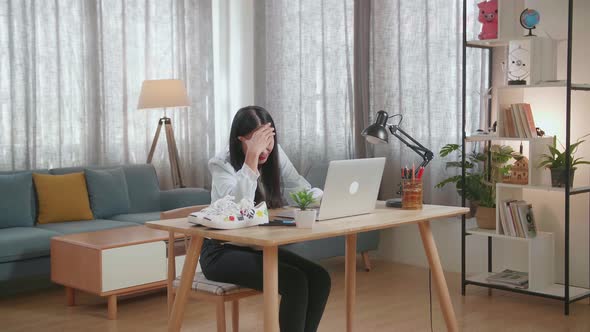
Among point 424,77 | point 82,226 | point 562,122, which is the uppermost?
point 424,77

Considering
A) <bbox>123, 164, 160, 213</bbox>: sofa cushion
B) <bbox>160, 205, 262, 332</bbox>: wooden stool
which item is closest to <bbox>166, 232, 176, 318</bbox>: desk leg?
<bbox>160, 205, 262, 332</bbox>: wooden stool

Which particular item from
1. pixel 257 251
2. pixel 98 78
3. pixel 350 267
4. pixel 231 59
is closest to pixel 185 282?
pixel 257 251

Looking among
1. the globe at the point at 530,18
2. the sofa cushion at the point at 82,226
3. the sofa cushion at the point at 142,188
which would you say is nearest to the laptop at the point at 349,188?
the globe at the point at 530,18

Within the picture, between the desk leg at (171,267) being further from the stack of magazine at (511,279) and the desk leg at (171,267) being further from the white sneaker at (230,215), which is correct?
the stack of magazine at (511,279)

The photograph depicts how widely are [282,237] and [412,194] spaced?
0.90 m

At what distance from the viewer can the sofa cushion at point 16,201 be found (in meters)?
4.86

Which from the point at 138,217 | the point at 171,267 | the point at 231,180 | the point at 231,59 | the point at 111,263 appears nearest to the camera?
the point at 171,267

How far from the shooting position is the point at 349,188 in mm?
2869

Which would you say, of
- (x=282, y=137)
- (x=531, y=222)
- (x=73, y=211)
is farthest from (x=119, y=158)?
(x=531, y=222)

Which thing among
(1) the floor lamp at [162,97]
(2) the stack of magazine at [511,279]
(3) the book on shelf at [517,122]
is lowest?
(2) the stack of magazine at [511,279]

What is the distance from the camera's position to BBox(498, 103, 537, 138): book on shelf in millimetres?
4273

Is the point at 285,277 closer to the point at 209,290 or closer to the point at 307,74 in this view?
the point at 209,290

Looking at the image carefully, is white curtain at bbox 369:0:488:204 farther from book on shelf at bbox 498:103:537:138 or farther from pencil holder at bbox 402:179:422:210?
pencil holder at bbox 402:179:422:210

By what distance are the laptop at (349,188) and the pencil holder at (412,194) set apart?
0.21 m
